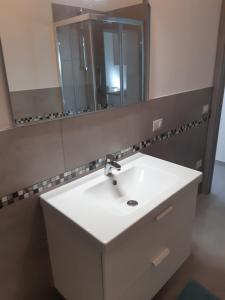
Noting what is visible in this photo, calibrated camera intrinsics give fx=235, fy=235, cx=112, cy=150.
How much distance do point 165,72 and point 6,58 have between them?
1130 mm

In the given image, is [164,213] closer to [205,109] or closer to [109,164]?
[109,164]

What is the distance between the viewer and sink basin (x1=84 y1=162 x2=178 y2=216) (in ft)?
4.19

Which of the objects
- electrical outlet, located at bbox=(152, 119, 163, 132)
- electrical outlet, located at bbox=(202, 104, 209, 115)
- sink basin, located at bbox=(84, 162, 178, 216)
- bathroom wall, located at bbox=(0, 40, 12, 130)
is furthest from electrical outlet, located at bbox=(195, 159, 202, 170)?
bathroom wall, located at bbox=(0, 40, 12, 130)

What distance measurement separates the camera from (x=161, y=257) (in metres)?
1.26

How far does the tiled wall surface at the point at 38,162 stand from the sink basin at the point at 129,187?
18 centimetres

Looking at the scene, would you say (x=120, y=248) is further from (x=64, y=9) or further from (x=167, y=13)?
(x=167, y=13)

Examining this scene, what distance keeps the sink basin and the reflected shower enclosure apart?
1.38 ft

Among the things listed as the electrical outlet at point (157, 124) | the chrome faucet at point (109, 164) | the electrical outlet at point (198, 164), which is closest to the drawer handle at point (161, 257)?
the chrome faucet at point (109, 164)

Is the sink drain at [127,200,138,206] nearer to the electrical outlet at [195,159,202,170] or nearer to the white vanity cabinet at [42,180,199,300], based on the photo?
the white vanity cabinet at [42,180,199,300]

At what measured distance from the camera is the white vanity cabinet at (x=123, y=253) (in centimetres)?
97

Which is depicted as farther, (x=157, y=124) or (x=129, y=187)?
(x=157, y=124)

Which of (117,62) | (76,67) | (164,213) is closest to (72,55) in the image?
(76,67)

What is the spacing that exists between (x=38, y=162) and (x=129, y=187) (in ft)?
1.90

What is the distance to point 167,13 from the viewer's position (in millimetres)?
1565
